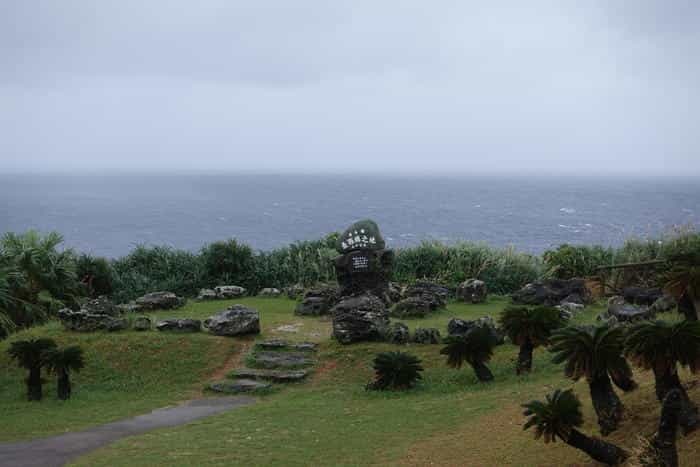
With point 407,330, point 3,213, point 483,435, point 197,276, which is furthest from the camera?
point 3,213

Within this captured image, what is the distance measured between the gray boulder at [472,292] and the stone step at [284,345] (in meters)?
6.37

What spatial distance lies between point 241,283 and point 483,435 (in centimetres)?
1770

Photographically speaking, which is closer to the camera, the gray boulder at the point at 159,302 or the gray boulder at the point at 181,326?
the gray boulder at the point at 181,326

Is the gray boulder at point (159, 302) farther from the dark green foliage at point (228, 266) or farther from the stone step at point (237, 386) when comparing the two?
the stone step at point (237, 386)

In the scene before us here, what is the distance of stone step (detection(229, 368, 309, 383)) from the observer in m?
15.1

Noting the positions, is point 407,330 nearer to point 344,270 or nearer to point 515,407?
point 344,270

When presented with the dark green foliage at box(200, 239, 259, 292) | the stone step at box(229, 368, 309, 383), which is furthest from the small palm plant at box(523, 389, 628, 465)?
the dark green foliage at box(200, 239, 259, 292)

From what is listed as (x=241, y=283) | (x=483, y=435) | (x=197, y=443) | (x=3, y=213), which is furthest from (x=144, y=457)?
(x=3, y=213)

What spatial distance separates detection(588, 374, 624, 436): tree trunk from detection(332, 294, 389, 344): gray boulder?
319 inches

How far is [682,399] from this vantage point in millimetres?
8086

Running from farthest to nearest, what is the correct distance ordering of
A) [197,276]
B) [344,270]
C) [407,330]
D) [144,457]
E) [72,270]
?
[197,276]
[72,270]
[344,270]
[407,330]
[144,457]

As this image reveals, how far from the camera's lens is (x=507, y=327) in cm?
1320

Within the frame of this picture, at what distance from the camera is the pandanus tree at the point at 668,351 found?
779cm

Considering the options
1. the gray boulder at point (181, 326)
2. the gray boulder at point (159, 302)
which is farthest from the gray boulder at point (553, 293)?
the gray boulder at point (159, 302)
